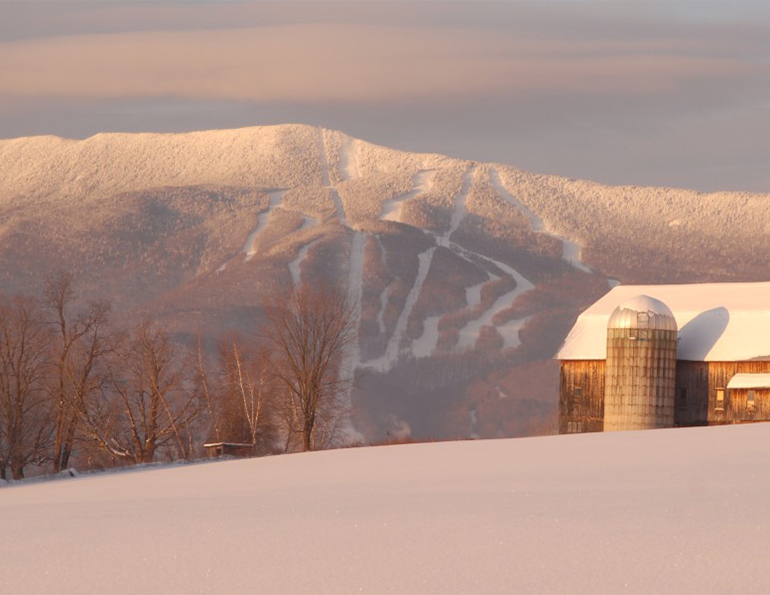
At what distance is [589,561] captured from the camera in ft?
61.6

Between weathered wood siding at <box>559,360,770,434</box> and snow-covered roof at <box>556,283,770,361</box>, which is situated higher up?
snow-covered roof at <box>556,283,770,361</box>

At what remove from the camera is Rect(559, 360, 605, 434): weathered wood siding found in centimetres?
5416

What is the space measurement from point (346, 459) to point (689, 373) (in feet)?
59.6

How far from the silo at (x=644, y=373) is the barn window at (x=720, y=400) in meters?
1.65

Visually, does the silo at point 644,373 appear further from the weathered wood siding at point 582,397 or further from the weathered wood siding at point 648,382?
the weathered wood siding at point 582,397

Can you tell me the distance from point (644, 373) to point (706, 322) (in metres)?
3.50

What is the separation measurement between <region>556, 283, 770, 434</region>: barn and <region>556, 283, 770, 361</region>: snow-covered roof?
0.04 metres

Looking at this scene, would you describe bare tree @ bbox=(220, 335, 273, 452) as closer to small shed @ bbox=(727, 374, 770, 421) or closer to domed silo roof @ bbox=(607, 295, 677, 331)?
domed silo roof @ bbox=(607, 295, 677, 331)

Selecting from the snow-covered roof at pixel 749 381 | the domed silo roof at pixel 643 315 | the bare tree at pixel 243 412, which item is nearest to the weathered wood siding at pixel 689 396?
the snow-covered roof at pixel 749 381

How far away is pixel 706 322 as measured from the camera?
2119 inches

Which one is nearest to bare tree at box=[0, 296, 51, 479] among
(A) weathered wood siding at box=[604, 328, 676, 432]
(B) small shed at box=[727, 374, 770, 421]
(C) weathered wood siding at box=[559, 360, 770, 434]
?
(C) weathered wood siding at box=[559, 360, 770, 434]

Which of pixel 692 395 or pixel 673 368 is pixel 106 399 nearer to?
pixel 673 368

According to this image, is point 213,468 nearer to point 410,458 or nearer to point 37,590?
point 410,458

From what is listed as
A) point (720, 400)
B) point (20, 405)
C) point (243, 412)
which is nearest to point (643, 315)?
Answer: point (720, 400)
